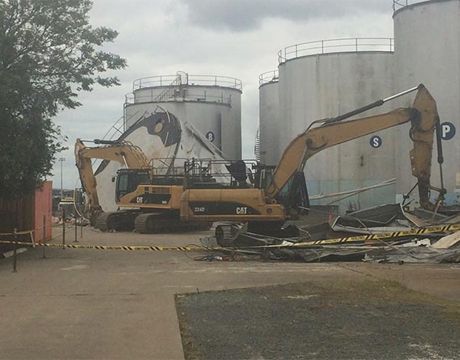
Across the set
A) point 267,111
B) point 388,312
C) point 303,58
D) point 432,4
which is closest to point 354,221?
point 388,312

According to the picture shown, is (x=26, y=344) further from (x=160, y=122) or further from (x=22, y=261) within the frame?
(x=160, y=122)

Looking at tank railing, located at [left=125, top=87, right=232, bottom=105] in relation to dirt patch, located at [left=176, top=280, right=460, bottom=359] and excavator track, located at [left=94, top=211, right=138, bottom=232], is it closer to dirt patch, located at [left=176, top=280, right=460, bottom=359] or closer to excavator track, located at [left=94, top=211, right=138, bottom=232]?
excavator track, located at [left=94, top=211, right=138, bottom=232]

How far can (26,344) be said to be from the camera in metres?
8.05

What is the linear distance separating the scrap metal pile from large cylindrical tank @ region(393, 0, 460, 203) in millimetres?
8075

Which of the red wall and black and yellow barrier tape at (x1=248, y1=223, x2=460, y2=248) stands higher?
the red wall

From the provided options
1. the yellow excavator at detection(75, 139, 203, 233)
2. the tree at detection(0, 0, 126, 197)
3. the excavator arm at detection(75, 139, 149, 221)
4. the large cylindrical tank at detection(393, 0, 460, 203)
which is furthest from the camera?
the excavator arm at detection(75, 139, 149, 221)

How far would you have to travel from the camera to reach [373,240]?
19.2 m

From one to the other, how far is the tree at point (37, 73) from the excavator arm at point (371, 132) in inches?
262

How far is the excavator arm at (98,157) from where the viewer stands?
35.4m

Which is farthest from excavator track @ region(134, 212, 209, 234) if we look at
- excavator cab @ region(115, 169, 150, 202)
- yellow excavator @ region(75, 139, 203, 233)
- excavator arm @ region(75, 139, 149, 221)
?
excavator arm @ region(75, 139, 149, 221)

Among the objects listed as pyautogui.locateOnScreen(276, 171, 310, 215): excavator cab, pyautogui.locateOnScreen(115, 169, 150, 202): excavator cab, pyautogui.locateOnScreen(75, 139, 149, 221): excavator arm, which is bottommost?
pyautogui.locateOnScreen(276, 171, 310, 215): excavator cab

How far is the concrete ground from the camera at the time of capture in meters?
8.02

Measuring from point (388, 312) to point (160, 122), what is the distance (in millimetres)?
30855

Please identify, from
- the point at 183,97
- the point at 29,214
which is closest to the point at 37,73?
the point at 29,214
